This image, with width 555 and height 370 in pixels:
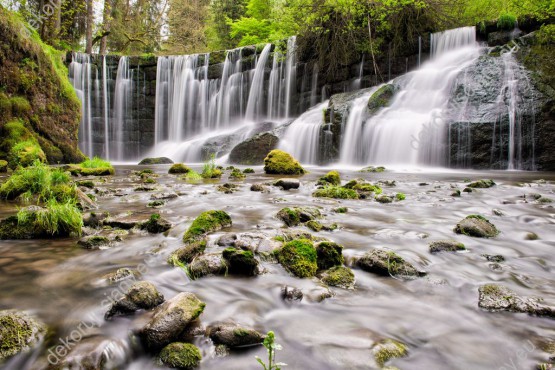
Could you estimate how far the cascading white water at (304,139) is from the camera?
1470 cm

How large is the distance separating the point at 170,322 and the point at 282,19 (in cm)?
2056

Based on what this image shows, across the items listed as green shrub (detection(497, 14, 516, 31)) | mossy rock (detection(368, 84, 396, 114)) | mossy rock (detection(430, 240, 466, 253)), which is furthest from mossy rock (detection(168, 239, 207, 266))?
green shrub (detection(497, 14, 516, 31))

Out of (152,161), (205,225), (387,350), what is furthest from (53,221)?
(152,161)

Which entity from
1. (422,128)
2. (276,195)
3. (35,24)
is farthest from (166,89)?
(276,195)

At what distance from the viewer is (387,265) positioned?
2.62 metres

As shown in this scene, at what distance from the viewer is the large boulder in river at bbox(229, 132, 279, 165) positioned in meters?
15.2

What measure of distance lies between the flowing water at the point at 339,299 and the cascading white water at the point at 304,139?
35.5 feet

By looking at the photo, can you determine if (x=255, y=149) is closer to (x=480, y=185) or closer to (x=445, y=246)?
(x=480, y=185)

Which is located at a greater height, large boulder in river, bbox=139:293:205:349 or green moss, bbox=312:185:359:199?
green moss, bbox=312:185:359:199

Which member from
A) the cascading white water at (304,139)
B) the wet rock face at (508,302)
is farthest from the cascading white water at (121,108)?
the wet rock face at (508,302)

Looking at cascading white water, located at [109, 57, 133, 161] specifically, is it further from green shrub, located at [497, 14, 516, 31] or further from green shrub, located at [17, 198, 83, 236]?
green shrub, located at [17, 198, 83, 236]

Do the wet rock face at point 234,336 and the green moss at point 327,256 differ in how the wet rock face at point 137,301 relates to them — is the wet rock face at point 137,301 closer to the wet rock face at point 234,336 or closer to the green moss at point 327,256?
the wet rock face at point 234,336

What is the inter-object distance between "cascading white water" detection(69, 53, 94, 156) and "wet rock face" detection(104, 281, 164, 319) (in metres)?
22.5

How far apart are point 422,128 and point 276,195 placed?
8237mm
